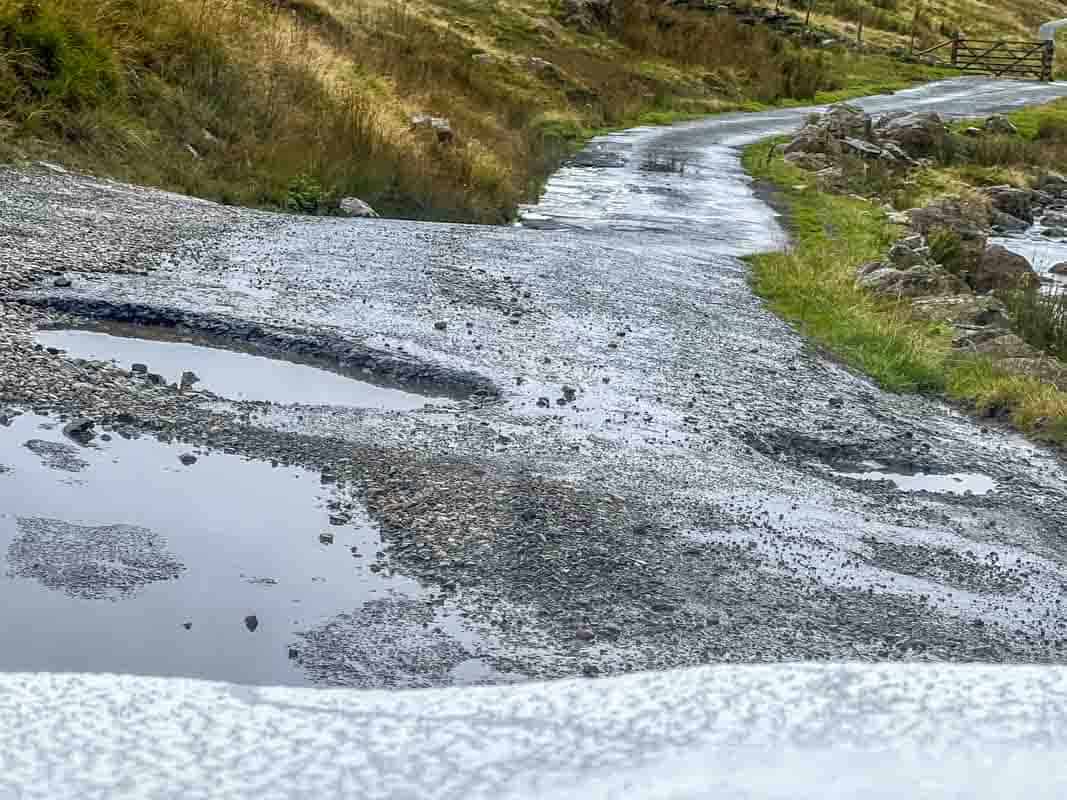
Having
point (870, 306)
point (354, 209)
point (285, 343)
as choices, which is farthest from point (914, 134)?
point (285, 343)

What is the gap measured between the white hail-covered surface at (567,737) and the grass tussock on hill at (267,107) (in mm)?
10738

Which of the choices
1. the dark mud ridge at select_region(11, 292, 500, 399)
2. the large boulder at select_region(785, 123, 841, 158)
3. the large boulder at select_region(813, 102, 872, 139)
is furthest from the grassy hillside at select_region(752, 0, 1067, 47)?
the dark mud ridge at select_region(11, 292, 500, 399)

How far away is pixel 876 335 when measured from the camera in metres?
10.8

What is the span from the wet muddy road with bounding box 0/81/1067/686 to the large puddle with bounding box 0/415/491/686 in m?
0.02

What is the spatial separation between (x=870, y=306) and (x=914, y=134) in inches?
791

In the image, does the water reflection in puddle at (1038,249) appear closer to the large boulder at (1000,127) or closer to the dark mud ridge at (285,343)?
the large boulder at (1000,127)

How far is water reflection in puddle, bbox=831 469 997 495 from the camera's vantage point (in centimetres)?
725

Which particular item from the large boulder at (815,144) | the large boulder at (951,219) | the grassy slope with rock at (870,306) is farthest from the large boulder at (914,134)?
the large boulder at (951,219)

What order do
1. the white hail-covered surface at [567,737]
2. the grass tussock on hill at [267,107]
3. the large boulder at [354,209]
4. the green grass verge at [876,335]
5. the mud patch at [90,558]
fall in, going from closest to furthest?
the white hail-covered surface at [567,737]
the mud patch at [90,558]
the green grass verge at [876,335]
the grass tussock on hill at [267,107]
the large boulder at [354,209]

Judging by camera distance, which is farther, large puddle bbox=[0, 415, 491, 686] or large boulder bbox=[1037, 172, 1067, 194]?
large boulder bbox=[1037, 172, 1067, 194]

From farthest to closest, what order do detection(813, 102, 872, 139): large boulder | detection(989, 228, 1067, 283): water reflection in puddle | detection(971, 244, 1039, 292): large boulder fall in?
detection(813, 102, 872, 139): large boulder, detection(989, 228, 1067, 283): water reflection in puddle, detection(971, 244, 1039, 292): large boulder

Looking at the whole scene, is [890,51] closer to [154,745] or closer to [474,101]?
[474,101]

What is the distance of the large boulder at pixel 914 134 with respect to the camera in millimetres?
31062

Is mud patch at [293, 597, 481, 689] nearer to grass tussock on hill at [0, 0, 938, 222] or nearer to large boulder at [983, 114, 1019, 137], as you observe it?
grass tussock on hill at [0, 0, 938, 222]
